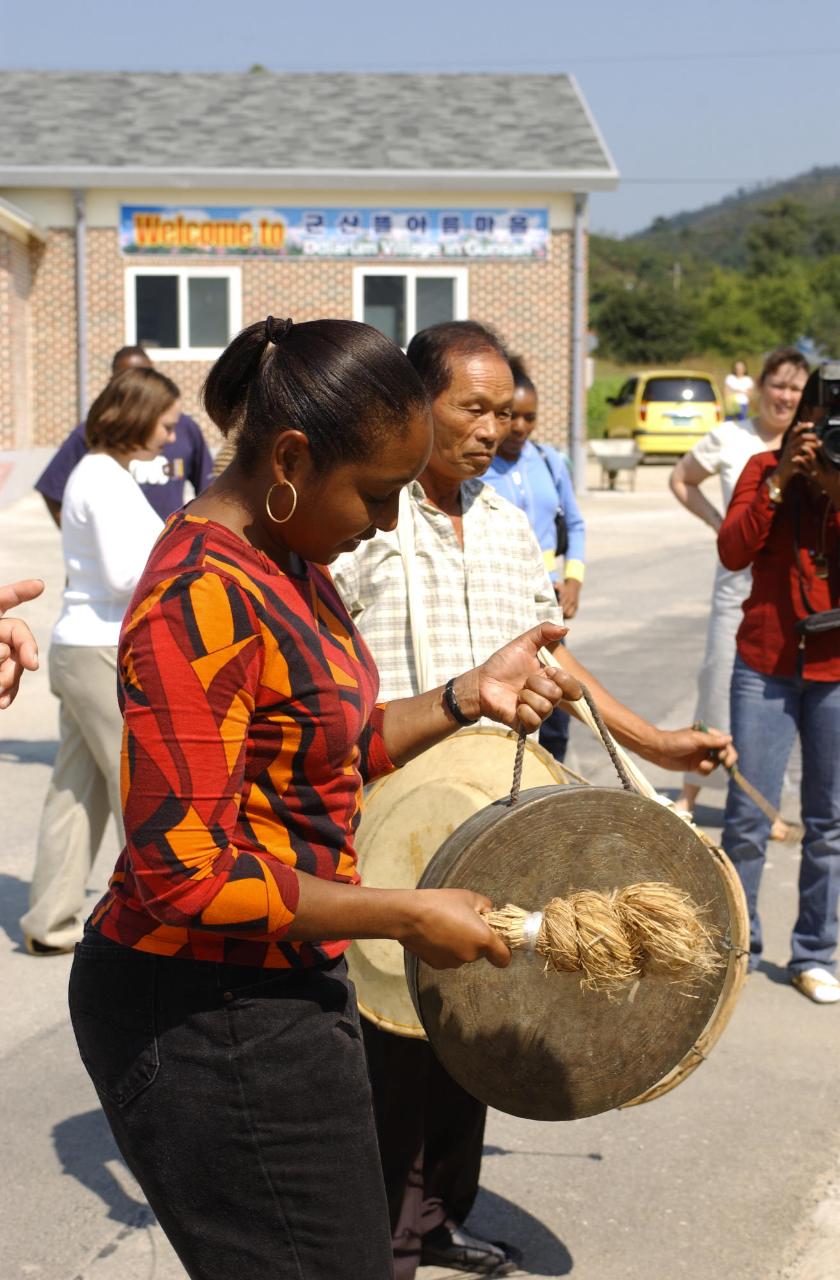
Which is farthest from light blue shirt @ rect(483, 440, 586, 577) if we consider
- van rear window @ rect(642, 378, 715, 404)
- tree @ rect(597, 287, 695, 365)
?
tree @ rect(597, 287, 695, 365)

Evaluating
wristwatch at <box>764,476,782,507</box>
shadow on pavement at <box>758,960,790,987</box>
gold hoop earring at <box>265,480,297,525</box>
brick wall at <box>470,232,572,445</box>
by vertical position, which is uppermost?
brick wall at <box>470,232,572,445</box>

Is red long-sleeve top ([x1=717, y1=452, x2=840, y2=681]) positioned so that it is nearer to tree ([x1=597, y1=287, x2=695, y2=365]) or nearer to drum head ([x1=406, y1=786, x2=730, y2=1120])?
drum head ([x1=406, y1=786, x2=730, y2=1120])

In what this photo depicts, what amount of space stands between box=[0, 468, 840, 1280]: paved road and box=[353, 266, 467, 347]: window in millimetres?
21826

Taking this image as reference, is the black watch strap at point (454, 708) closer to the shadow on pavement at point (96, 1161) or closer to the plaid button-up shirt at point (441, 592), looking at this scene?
the plaid button-up shirt at point (441, 592)

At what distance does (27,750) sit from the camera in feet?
30.4

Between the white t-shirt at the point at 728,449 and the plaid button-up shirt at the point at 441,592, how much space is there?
11.0 feet

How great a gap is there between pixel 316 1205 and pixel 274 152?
88.2ft

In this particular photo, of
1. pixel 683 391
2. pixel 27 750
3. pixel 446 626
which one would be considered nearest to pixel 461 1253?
pixel 446 626

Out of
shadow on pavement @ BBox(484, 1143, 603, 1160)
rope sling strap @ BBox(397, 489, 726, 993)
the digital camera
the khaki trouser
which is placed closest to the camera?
rope sling strap @ BBox(397, 489, 726, 993)

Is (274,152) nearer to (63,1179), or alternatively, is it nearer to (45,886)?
(45,886)

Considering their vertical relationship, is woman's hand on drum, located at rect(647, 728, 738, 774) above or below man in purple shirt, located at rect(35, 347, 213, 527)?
below

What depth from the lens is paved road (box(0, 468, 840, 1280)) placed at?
147 inches

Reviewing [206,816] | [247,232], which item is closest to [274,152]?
[247,232]

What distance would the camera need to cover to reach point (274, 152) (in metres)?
27.3
